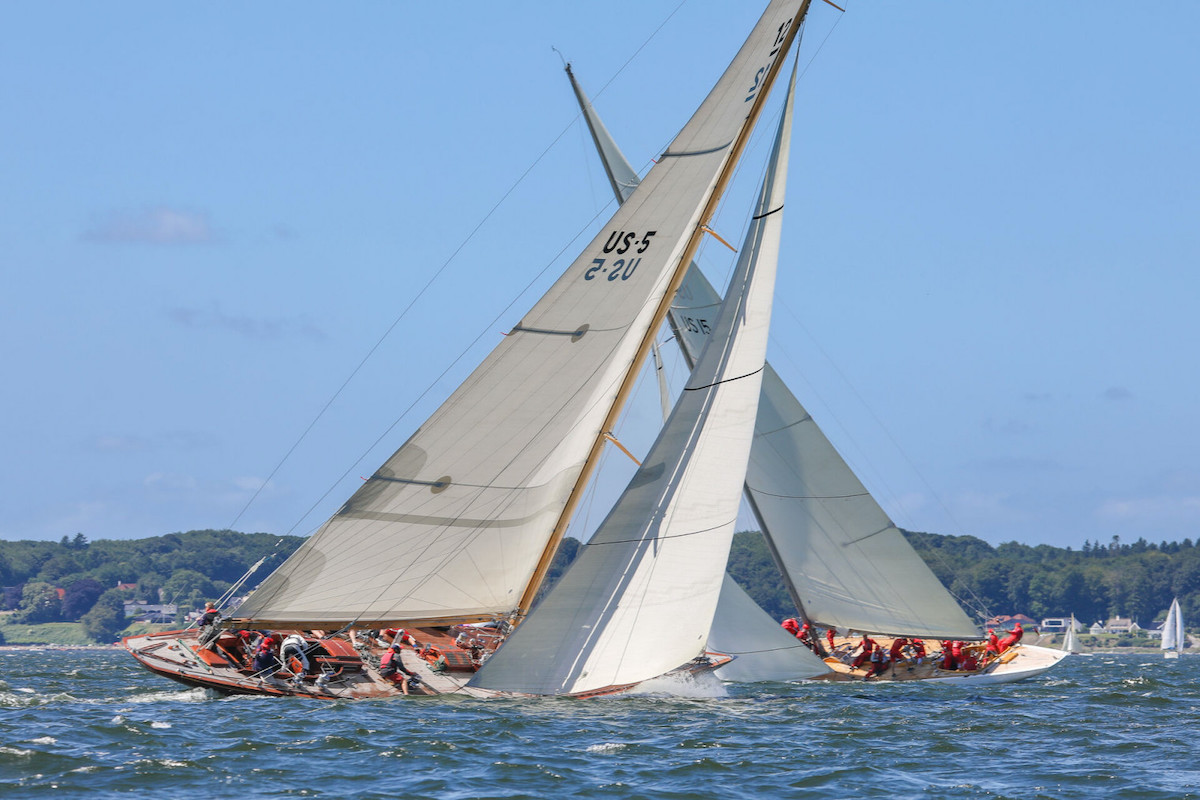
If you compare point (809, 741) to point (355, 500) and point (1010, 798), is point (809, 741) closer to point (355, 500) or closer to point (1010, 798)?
point (1010, 798)

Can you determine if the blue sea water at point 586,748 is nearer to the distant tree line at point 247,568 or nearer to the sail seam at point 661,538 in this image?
the sail seam at point 661,538

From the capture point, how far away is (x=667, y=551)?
18.3 metres

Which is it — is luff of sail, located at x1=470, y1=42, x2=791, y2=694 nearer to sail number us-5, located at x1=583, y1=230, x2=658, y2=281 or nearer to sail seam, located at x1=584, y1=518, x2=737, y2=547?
sail seam, located at x1=584, y1=518, x2=737, y2=547

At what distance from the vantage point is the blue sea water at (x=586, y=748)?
13.0 m

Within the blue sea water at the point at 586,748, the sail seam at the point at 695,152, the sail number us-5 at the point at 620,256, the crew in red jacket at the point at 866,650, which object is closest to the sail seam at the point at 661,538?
the blue sea water at the point at 586,748

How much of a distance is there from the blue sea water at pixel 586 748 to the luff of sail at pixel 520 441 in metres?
1.64

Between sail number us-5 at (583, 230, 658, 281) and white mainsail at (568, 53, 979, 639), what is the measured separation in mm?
6536

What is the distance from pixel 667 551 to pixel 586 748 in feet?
12.7

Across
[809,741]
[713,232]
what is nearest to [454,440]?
[713,232]

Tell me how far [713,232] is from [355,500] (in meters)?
6.67

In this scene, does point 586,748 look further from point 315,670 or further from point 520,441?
point 520,441

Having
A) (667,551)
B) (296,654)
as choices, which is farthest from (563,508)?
(296,654)

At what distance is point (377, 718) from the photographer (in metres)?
17.1

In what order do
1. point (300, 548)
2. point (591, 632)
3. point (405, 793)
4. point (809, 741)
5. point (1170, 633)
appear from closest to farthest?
point (405, 793)
point (809, 741)
point (591, 632)
point (300, 548)
point (1170, 633)
